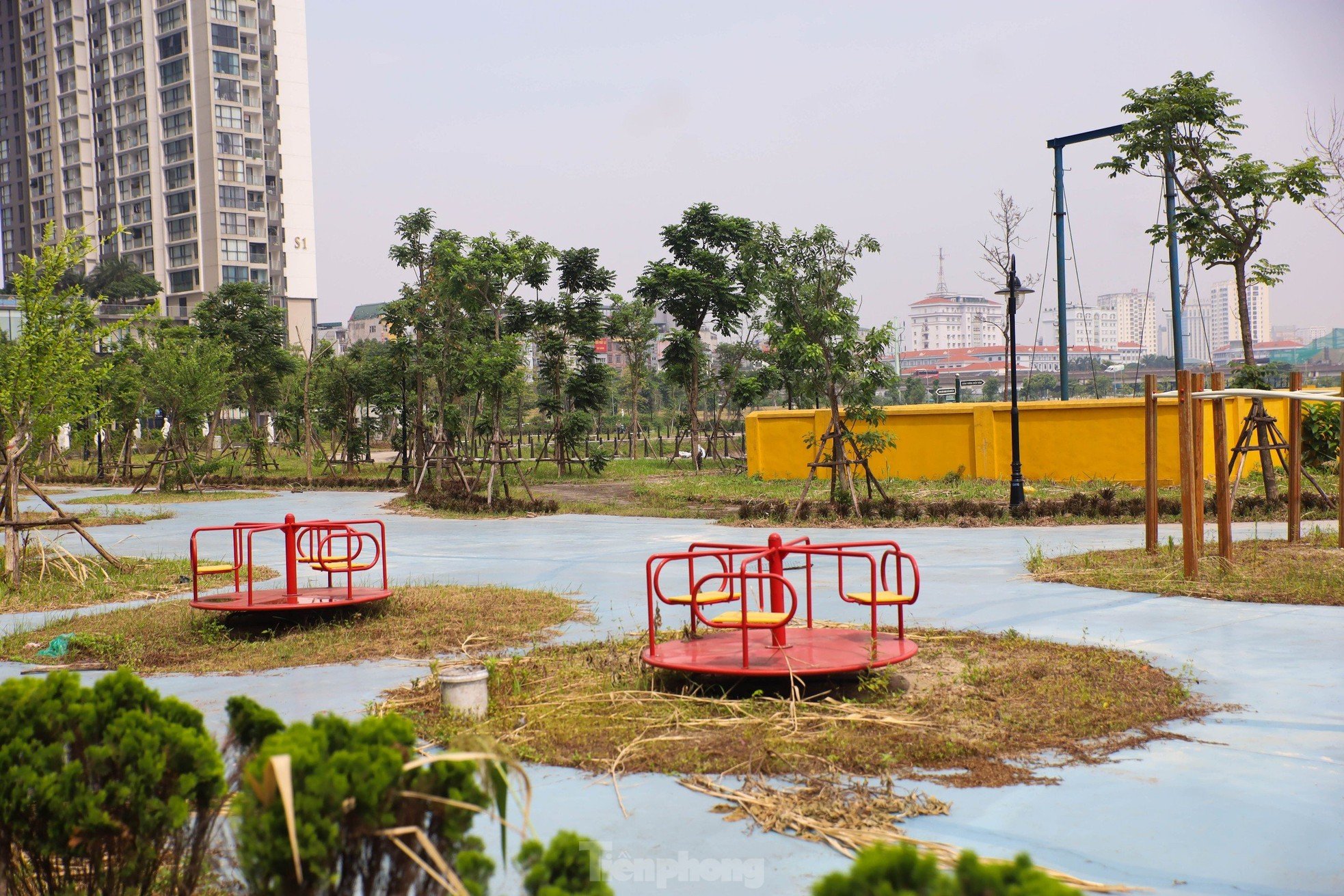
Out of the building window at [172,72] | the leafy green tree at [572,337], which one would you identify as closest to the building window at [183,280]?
the building window at [172,72]

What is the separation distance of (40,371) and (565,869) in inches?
418

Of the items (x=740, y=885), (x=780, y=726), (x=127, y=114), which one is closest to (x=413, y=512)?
(x=780, y=726)

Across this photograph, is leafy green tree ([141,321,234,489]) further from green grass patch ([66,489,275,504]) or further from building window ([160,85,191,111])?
building window ([160,85,191,111])

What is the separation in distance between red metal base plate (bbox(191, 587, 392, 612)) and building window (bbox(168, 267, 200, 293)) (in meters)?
64.8

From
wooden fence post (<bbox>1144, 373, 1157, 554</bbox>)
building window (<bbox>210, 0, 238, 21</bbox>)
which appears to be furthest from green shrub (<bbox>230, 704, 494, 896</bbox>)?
building window (<bbox>210, 0, 238, 21</bbox>)

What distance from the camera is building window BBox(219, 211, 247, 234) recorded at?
65.8 m

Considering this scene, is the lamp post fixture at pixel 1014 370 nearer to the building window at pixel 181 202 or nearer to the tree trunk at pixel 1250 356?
the tree trunk at pixel 1250 356

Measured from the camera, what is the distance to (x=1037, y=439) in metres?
20.3

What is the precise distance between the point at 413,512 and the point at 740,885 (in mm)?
16276

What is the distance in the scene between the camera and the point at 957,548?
12352mm

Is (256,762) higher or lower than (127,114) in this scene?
lower

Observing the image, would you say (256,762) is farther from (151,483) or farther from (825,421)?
(151,483)

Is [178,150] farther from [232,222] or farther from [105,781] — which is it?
[105,781]

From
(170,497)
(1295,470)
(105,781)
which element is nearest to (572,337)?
(170,497)
